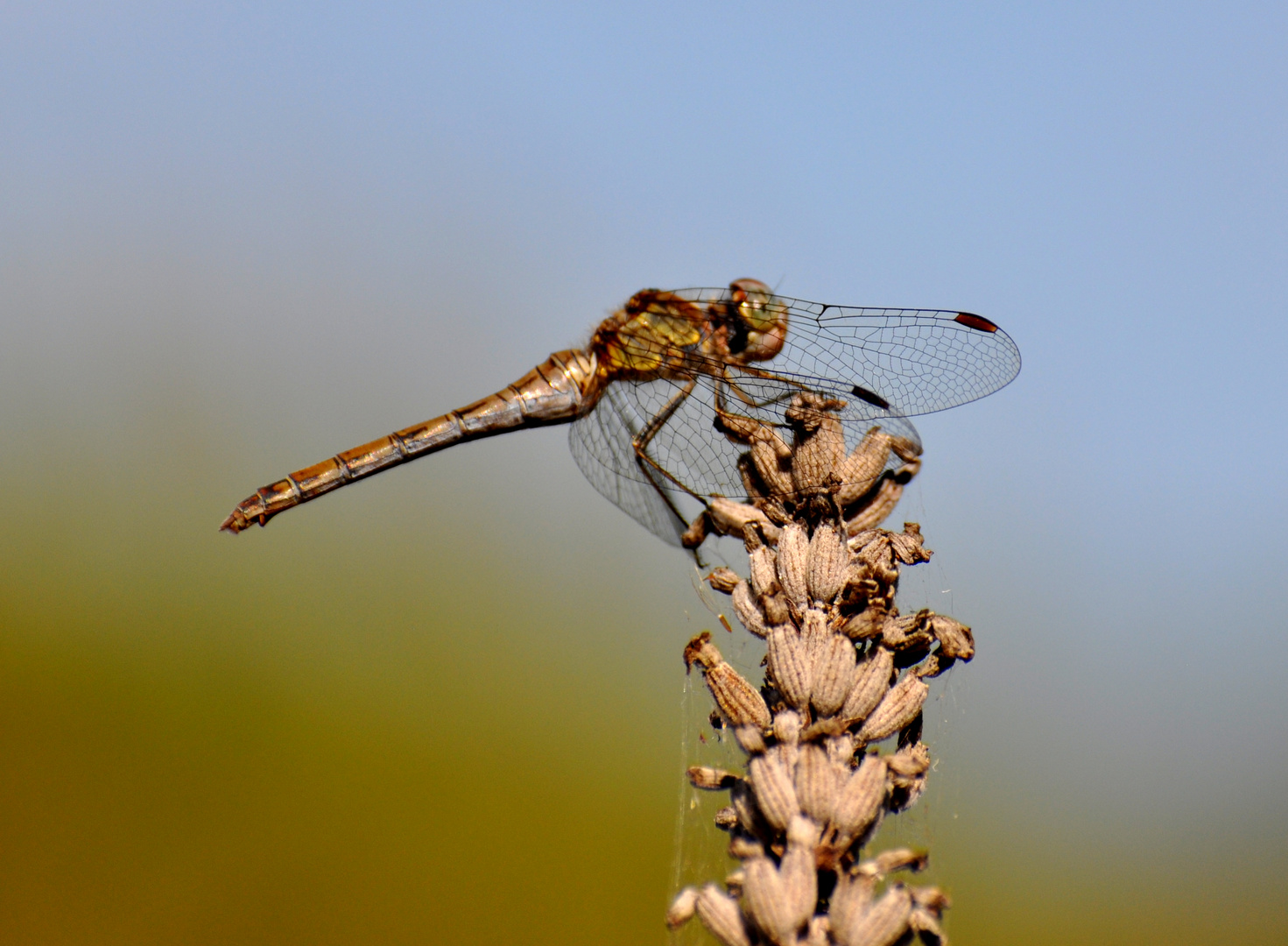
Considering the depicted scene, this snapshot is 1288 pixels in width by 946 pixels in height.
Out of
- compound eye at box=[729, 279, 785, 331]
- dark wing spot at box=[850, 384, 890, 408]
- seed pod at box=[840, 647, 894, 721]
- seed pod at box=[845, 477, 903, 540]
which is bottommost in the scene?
seed pod at box=[840, 647, 894, 721]

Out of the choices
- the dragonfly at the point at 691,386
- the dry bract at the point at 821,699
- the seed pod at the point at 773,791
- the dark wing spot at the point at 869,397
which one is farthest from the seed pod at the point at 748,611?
the dark wing spot at the point at 869,397

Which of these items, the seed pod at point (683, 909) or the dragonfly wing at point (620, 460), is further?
the dragonfly wing at point (620, 460)

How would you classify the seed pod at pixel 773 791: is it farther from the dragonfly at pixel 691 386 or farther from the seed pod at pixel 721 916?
the dragonfly at pixel 691 386

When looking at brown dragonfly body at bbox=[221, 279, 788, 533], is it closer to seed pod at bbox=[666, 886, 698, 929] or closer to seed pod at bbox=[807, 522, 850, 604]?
seed pod at bbox=[807, 522, 850, 604]

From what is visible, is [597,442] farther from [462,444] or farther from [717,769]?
[717,769]

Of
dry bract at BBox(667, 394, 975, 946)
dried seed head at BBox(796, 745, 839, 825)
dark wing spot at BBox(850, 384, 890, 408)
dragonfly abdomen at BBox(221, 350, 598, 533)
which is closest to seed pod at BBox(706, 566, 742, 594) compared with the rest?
dry bract at BBox(667, 394, 975, 946)

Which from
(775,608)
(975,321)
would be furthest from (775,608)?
(975,321)
